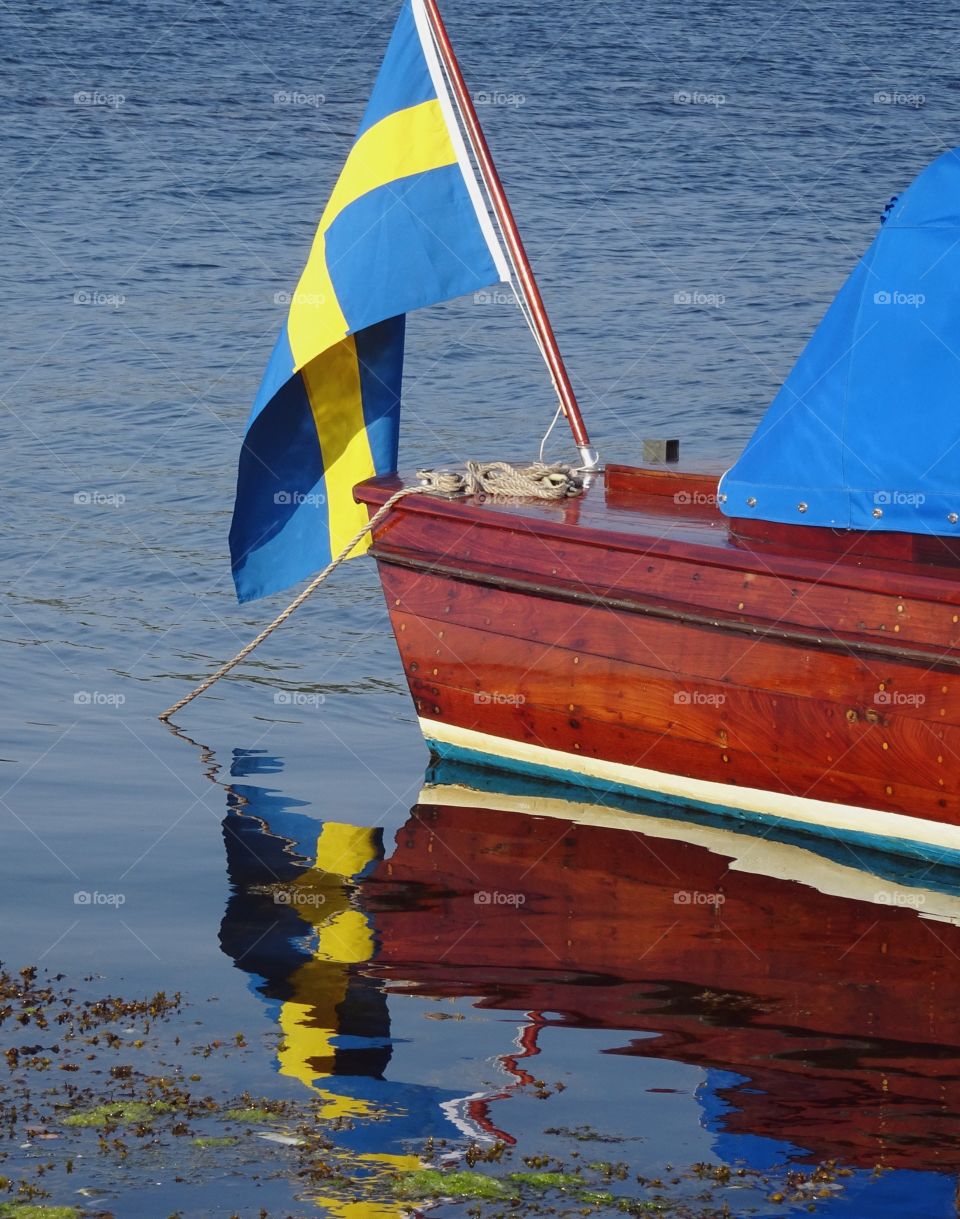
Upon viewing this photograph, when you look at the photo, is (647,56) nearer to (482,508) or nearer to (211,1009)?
(482,508)

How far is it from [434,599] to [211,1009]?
3503mm

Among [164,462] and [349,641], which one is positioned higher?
[164,462]

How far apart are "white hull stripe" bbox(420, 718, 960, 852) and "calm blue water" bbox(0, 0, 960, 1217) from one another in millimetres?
480

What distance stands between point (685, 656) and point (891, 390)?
164cm

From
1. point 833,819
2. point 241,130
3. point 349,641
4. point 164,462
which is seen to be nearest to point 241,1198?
point 833,819

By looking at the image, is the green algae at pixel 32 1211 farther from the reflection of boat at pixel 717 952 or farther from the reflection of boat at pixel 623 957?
the reflection of boat at pixel 717 952

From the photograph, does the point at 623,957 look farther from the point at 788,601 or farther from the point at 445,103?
the point at 445,103

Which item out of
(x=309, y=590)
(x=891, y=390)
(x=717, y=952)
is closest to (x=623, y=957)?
(x=717, y=952)

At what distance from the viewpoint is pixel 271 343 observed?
71.6 feet

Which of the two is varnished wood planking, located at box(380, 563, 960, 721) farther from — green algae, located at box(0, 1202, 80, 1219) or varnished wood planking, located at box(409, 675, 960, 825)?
green algae, located at box(0, 1202, 80, 1219)

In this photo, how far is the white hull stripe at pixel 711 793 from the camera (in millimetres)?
9086

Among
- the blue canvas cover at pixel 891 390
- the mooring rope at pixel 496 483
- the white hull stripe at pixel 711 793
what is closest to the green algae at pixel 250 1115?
the white hull stripe at pixel 711 793

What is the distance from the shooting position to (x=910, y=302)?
894cm

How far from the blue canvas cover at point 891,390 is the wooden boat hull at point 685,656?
241 mm
